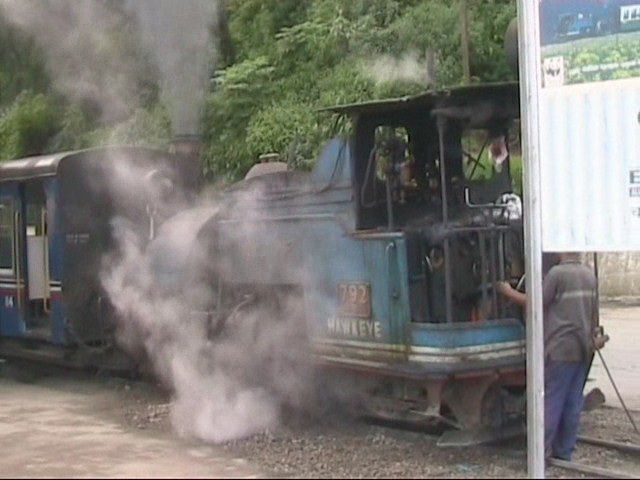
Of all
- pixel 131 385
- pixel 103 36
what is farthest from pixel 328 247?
pixel 103 36

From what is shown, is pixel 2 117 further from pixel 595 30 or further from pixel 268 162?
pixel 595 30

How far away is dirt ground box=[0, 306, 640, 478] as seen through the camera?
7.15m

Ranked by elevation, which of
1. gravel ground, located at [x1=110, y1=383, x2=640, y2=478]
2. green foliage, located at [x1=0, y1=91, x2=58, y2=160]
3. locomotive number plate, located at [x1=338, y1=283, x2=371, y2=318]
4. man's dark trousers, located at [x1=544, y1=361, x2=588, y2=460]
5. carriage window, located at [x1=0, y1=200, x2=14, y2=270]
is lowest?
gravel ground, located at [x1=110, y1=383, x2=640, y2=478]

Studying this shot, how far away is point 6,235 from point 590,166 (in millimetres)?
8262

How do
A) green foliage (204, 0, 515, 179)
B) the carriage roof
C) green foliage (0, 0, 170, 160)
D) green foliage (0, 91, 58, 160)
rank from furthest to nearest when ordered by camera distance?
green foliage (0, 91, 58, 160) < green foliage (204, 0, 515, 179) < green foliage (0, 0, 170, 160) < the carriage roof

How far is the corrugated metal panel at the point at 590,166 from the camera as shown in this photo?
6445 mm

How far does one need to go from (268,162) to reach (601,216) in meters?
4.45

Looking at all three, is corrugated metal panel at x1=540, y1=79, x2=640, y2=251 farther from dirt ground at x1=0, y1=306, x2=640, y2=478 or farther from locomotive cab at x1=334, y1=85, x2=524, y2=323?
dirt ground at x1=0, y1=306, x2=640, y2=478

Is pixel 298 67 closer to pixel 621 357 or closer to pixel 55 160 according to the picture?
pixel 55 160

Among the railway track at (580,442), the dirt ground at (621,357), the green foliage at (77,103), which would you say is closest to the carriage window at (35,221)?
the green foliage at (77,103)

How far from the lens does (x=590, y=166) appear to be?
6559 mm

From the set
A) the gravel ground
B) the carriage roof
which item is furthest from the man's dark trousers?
the carriage roof

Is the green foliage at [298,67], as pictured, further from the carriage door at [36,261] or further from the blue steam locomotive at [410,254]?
the blue steam locomotive at [410,254]

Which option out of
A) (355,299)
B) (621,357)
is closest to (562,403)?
(355,299)
